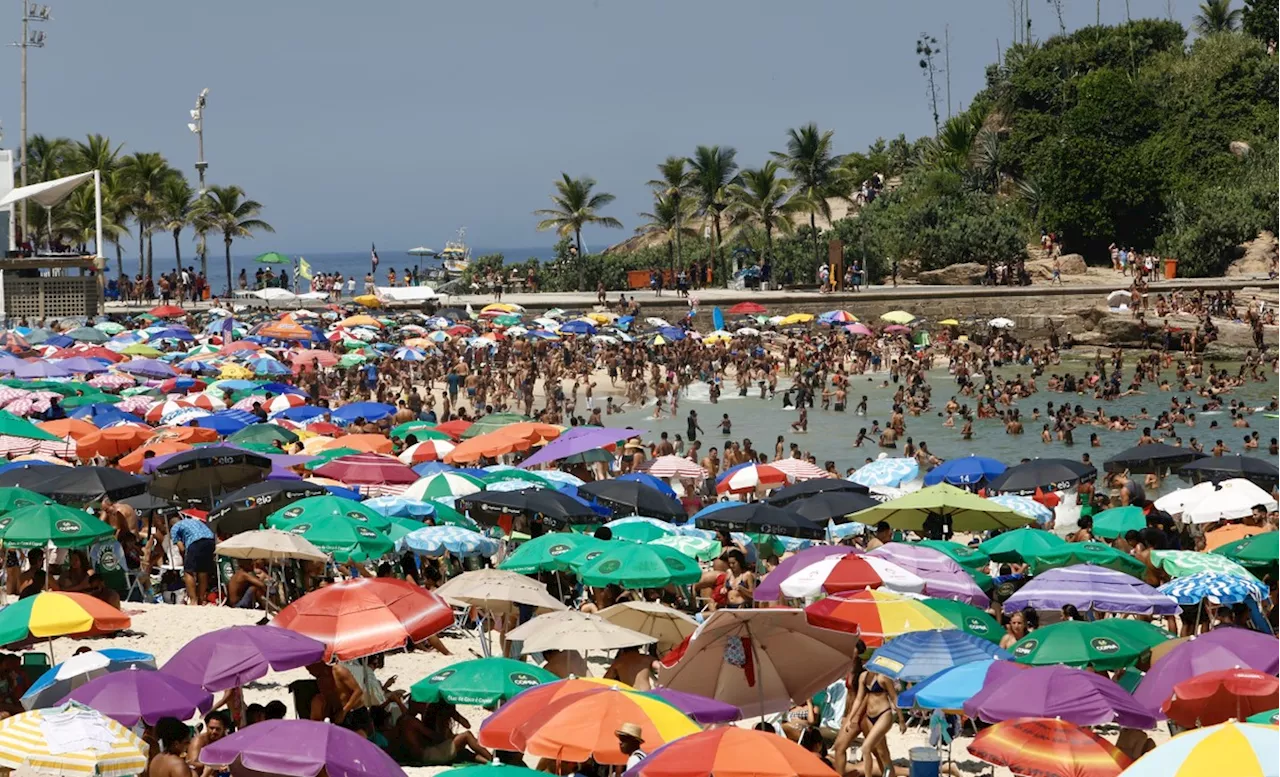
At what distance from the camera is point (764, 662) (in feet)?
30.0

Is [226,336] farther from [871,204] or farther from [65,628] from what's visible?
[871,204]

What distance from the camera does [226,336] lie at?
35.2 m

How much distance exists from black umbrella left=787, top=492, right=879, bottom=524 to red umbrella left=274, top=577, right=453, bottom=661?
667 cm

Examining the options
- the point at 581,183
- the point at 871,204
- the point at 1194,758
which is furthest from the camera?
the point at 871,204

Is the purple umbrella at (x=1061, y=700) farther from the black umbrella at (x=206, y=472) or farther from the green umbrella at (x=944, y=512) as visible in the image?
the black umbrella at (x=206, y=472)

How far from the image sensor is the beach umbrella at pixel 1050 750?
7.92m

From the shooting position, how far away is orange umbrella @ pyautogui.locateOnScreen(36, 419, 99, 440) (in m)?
19.6

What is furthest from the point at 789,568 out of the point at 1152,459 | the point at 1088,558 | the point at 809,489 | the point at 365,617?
the point at 1152,459

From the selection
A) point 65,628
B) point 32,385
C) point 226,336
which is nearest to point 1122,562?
point 65,628

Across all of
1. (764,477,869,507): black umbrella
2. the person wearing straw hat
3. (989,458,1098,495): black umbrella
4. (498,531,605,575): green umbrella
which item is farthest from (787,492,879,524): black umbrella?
the person wearing straw hat

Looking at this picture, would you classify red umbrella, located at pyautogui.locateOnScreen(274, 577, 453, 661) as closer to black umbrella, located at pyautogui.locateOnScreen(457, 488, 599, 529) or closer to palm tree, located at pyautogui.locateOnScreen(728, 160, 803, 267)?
black umbrella, located at pyautogui.locateOnScreen(457, 488, 599, 529)

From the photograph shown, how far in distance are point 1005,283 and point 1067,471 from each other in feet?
124

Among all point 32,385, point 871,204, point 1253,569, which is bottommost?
point 1253,569

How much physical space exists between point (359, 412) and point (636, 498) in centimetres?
949
